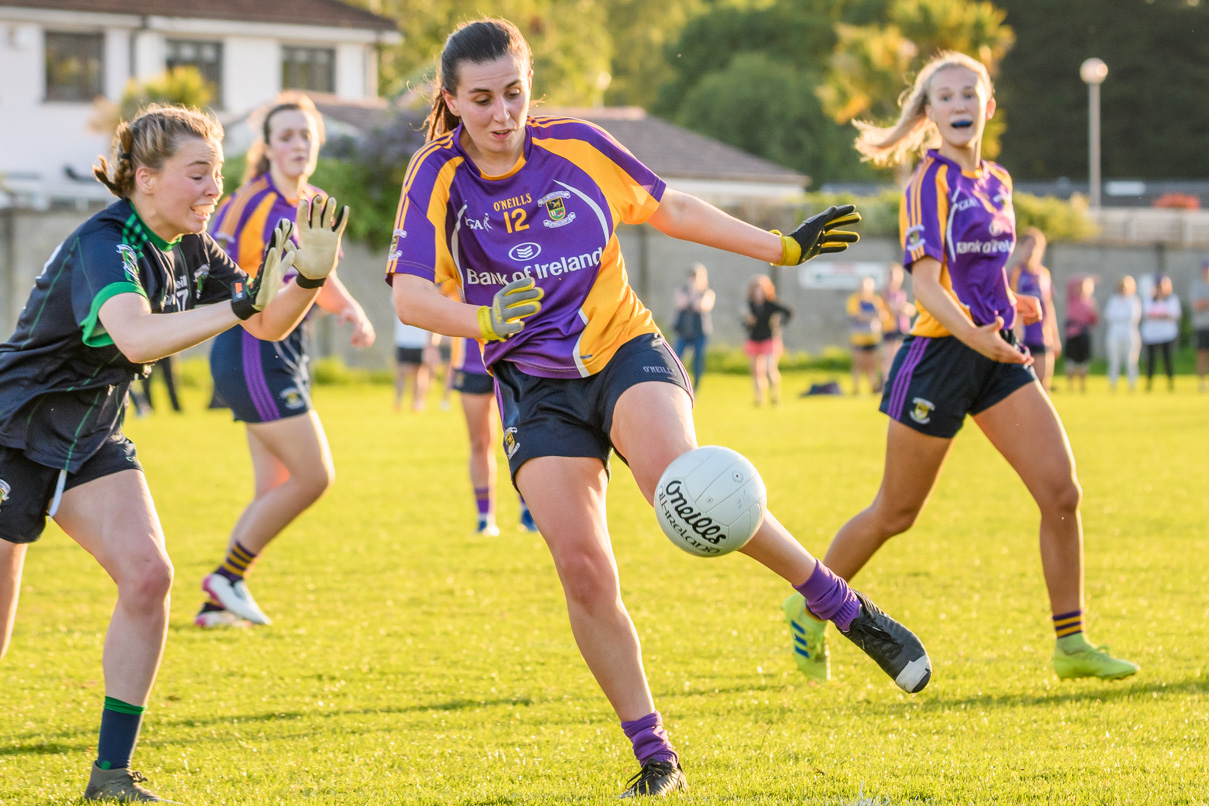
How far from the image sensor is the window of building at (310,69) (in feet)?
141

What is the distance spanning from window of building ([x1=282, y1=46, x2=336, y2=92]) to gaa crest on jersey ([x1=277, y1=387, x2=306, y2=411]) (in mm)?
38220

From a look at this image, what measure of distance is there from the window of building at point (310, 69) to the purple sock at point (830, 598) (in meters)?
41.4

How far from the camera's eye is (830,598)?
13.3 feet

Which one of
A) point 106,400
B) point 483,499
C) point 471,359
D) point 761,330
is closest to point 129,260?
point 106,400

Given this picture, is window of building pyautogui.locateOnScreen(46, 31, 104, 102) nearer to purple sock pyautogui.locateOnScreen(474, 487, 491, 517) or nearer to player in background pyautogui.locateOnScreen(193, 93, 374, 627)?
purple sock pyautogui.locateOnScreen(474, 487, 491, 517)

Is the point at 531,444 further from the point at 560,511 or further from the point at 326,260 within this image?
the point at 326,260

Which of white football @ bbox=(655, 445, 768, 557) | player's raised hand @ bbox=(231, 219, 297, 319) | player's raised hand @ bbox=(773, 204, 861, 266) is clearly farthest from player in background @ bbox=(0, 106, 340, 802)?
player's raised hand @ bbox=(773, 204, 861, 266)

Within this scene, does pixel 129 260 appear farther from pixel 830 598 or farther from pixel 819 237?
pixel 830 598

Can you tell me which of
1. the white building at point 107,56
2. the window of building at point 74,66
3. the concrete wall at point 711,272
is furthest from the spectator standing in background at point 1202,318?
the window of building at point 74,66

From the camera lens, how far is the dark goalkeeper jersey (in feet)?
13.3

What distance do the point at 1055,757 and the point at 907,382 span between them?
173 cm

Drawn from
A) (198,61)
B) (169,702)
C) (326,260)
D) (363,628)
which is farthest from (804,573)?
(198,61)

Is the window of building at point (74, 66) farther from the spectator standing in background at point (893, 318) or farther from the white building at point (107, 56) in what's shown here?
the spectator standing in background at point (893, 318)

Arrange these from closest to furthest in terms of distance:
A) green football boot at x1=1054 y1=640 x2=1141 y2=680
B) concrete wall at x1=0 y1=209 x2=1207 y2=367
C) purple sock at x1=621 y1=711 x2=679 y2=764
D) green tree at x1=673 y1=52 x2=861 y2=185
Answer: purple sock at x1=621 y1=711 x2=679 y2=764 < green football boot at x1=1054 y1=640 x2=1141 y2=680 < concrete wall at x1=0 y1=209 x2=1207 y2=367 < green tree at x1=673 y1=52 x2=861 y2=185
